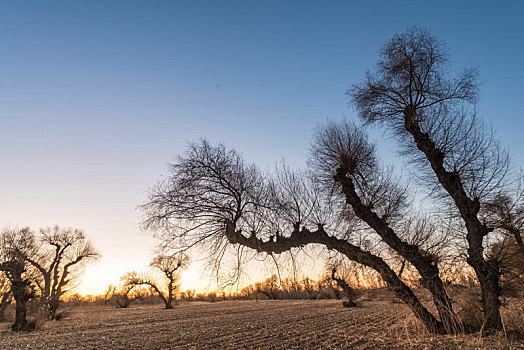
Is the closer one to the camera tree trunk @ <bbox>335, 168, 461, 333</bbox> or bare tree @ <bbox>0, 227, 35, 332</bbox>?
tree trunk @ <bbox>335, 168, 461, 333</bbox>

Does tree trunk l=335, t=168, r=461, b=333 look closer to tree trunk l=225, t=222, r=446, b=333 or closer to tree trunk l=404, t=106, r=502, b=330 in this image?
tree trunk l=225, t=222, r=446, b=333

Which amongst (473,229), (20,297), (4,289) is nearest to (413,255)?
(473,229)

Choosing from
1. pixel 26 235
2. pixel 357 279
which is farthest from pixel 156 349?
pixel 26 235

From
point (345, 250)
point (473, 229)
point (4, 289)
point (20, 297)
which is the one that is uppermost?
point (473, 229)

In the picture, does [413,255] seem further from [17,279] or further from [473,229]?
[17,279]

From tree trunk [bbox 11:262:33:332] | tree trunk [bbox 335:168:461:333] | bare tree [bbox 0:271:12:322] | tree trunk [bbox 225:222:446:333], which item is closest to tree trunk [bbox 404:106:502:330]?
tree trunk [bbox 335:168:461:333]

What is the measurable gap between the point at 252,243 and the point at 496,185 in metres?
7.01

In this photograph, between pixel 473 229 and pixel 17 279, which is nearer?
pixel 473 229

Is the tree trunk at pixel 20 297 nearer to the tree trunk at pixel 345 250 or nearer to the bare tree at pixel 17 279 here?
the bare tree at pixel 17 279

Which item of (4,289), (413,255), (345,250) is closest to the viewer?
(413,255)

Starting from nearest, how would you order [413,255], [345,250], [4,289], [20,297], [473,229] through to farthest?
[473,229], [413,255], [345,250], [20,297], [4,289]

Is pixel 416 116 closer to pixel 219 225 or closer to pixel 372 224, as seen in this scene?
pixel 372 224

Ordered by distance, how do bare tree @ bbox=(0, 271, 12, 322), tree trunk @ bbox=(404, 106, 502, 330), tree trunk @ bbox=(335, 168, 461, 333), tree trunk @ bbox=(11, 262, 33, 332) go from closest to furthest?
1. tree trunk @ bbox=(404, 106, 502, 330)
2. tree trunk @ bbox=(335, 168, 461, 333)
3. tree trunk @ bbox=(11, 262, 33, 332)
4. bare tree @ bbox=(0, 271, 12, 322)

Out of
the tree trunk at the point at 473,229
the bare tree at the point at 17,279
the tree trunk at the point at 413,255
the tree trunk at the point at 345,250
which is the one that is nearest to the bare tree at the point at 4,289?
the bare tree at the point at 17,279
